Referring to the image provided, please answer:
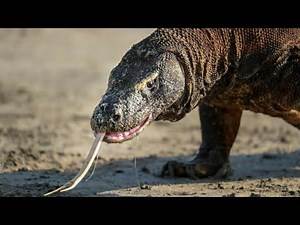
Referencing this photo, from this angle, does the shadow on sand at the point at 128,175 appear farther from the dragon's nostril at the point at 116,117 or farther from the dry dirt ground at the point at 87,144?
the dragon's nostril at the point at 116,117

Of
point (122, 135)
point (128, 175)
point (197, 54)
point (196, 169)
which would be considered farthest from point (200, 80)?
point (128, 175)

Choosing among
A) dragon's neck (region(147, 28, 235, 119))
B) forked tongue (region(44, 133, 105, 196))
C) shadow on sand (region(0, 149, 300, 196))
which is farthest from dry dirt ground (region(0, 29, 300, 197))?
dragon's neck (region(147, 28, 235, 119))

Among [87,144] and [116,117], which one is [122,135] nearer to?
[116,117]

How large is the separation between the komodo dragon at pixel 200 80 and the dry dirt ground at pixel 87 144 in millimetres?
546

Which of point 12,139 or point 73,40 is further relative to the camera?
point 73,40

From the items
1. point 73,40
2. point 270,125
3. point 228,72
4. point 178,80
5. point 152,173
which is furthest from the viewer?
point 73,40

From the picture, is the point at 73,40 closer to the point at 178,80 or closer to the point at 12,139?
the point at 12,139

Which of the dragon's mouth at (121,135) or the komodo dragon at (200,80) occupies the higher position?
the komodo dragon at (200,80)

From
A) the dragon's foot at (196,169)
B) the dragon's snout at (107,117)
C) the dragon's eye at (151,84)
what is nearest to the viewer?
the dragon's snout at (107,117)

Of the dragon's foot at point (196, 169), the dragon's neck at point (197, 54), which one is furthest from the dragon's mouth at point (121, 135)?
the dragon's foot at point (196, 169)

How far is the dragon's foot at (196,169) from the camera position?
24.1 feet
